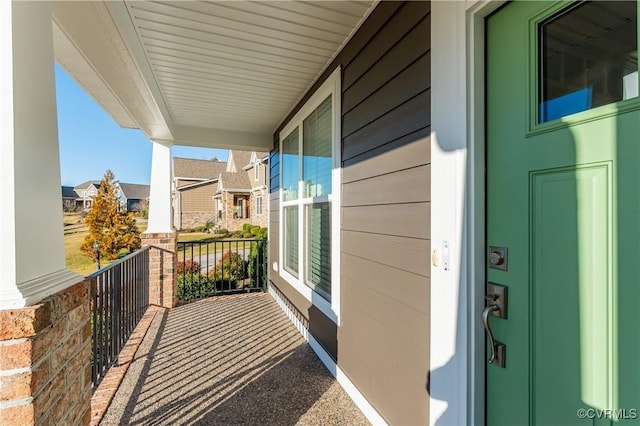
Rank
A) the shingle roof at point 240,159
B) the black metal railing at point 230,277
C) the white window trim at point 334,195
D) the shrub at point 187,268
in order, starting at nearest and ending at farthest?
the white window trim at point 334,195
the shrub at point 187,268
the black metal railing at point 230,277
the shingle roof at point 240,159

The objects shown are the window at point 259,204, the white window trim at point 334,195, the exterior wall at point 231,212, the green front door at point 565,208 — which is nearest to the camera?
the green front door at point 565,208

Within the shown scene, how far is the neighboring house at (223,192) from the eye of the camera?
16.2m

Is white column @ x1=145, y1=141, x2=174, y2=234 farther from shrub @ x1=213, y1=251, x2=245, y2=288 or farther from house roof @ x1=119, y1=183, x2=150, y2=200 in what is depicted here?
house roof @ x1=119, y1=183, x2=150, y2=200

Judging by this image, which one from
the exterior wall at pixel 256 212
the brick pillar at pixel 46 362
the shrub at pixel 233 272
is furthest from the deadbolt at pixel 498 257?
the exterior wall at pixel 256 212

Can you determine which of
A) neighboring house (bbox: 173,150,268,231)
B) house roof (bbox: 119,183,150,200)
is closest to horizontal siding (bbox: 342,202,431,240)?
neighboring house (bbox: 173,150,268,231)

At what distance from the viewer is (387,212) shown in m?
1.81

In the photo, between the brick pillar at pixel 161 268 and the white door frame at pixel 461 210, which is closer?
the white door frame at pixel 461 210

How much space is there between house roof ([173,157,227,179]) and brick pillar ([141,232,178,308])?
62.8ft

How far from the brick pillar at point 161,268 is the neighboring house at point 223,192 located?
9.82 meters

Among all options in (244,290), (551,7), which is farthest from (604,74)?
(244,290)

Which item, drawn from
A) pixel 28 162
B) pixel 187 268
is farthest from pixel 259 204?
pixel 28 162

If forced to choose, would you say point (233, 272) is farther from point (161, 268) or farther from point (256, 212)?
point (256, 212)

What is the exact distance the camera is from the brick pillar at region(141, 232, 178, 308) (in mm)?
4289

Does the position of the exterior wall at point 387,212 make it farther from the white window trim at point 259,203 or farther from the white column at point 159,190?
the white window trim at point 259,203
